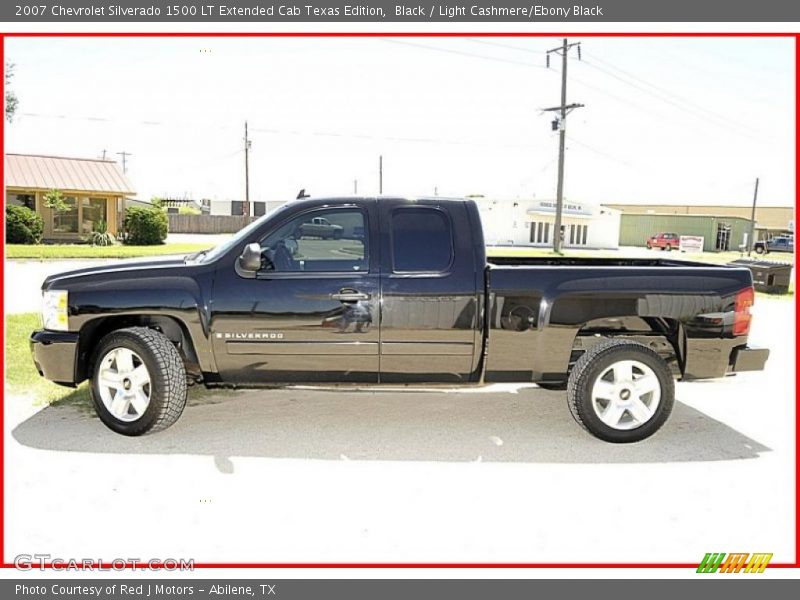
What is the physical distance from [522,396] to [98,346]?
13.4 ft

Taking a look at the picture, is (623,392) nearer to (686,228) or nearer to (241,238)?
(241,238)

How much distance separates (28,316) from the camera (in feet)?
35.5

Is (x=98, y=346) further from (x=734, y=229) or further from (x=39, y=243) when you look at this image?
(x=734, y=229)

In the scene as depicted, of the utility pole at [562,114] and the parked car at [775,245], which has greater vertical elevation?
the utility pole at [562,114]

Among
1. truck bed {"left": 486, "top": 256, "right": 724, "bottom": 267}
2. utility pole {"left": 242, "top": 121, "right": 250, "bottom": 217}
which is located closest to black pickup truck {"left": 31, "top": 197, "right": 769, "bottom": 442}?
truck bed {"left": 486, "top": 256, "right": 724, "bottom": 267}

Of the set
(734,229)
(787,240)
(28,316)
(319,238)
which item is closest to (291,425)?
(319,238)

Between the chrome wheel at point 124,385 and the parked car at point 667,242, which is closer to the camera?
the chrome wheel at point 124,385

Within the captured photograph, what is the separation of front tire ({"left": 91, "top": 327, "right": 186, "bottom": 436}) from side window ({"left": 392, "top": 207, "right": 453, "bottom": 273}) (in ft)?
6.54

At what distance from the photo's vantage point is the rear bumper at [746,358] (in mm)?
5465

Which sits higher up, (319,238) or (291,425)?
(319,238)

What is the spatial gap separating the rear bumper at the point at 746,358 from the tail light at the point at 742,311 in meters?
0.15

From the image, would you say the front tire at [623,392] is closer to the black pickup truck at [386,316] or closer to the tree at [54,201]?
the black pickup truck at [386,316]

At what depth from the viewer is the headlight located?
215 inches

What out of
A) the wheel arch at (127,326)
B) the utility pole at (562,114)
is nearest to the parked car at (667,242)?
the utility pole at (562,114)
